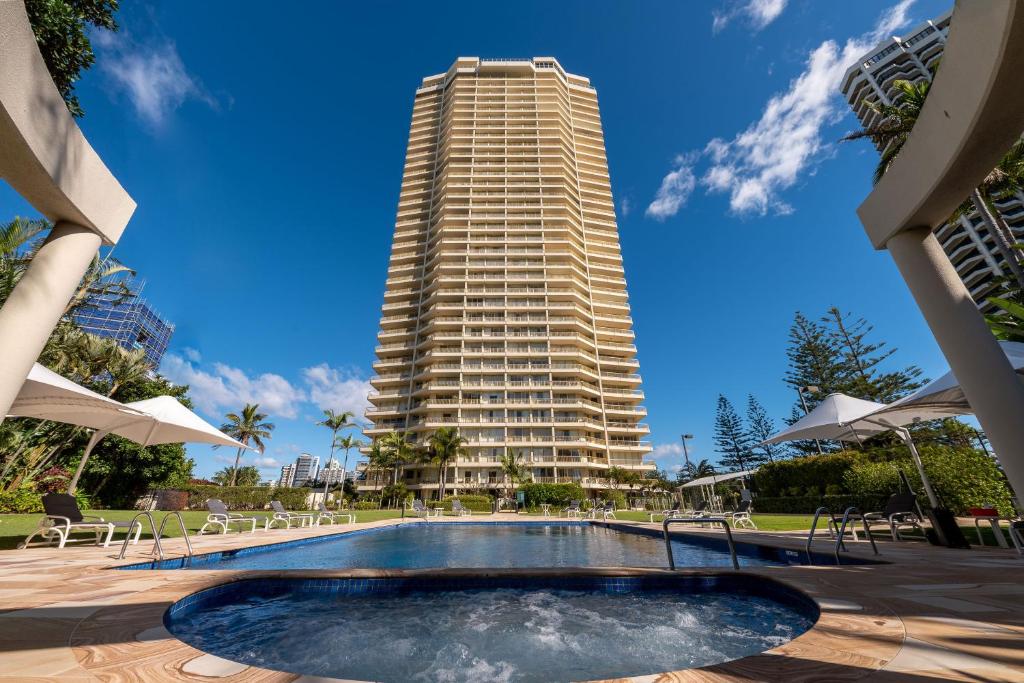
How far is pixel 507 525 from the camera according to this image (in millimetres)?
16406

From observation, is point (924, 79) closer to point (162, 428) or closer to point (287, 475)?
point (162, 428)

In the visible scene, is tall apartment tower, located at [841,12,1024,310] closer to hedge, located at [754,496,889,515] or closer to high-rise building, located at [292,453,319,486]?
hedge, located at [754,496,889,515]

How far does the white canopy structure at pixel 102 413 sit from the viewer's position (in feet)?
18.5

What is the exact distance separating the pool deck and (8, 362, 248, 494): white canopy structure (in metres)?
2.41

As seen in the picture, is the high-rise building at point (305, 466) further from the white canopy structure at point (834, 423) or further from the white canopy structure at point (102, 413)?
the white canopy structure at point (834, 423)

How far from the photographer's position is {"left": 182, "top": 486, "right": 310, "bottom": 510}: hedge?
73.0 ft

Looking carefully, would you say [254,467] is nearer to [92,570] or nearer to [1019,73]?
[92,570]

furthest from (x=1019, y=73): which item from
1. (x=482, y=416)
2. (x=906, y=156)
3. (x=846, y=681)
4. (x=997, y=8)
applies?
(x=482, y=416)

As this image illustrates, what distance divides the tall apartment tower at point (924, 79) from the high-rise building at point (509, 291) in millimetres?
30959

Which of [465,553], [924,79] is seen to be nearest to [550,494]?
[465,553]

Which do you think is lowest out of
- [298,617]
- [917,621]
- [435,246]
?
[298,617]

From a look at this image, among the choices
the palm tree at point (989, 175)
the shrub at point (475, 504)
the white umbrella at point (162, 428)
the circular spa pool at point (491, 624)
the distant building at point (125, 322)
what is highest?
the distant building at point (125, 322)

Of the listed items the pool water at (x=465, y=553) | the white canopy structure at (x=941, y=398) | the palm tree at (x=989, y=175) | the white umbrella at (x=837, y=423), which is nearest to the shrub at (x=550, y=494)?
the pool water at (x=465, y=553)

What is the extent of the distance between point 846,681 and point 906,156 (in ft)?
13.0
